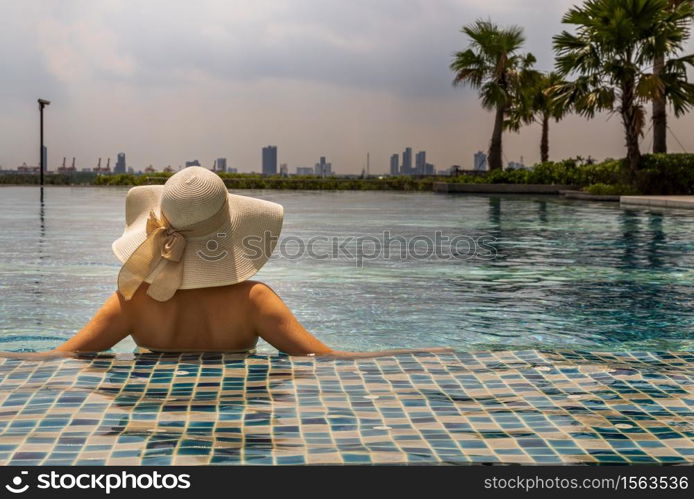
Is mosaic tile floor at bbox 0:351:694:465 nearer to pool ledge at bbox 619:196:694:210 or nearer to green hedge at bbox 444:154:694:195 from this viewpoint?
pool ledge at bbox 619:196:694:210

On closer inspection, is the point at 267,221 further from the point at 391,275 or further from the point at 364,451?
→ the point at 391,275

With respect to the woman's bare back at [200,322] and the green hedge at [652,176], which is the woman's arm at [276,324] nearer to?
the woman's bare back at [200,322]

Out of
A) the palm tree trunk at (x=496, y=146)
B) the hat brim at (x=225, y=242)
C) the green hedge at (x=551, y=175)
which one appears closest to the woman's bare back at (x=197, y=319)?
the hat brim at (x=225, y=242)

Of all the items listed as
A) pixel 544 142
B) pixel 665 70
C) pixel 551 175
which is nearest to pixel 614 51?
pixel 665 70

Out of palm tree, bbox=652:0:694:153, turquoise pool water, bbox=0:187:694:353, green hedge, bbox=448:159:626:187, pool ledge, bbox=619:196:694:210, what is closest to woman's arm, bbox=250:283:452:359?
turquoise pool water, bbox=0:187:694:353

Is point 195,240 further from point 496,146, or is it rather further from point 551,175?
point 496,146

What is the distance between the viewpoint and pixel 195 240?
3900 mm

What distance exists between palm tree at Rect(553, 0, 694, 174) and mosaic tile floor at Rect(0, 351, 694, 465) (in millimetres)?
23502

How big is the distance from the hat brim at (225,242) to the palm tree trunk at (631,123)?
2456 centimetres

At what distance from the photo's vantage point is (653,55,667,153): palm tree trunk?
27.2m

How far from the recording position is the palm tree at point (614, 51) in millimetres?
25922

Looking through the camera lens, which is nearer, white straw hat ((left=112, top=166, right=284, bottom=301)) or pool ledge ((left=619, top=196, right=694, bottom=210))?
white straw hat ((left=112, top=166, right=284, bottom=301))

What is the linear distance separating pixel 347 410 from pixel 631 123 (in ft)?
83.7

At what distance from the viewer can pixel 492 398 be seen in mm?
3641
